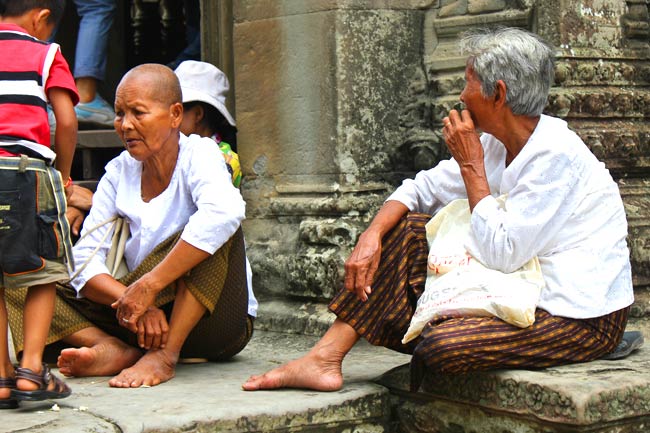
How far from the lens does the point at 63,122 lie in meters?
3.61

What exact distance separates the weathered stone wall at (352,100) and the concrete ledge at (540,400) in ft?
3.81

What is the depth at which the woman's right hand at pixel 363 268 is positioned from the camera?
362 cm

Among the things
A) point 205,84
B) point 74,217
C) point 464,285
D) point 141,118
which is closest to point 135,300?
point 141,118

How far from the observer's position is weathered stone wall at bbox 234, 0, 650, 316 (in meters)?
4.62

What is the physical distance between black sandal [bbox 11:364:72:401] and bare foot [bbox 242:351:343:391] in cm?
61

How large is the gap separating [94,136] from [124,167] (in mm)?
1688

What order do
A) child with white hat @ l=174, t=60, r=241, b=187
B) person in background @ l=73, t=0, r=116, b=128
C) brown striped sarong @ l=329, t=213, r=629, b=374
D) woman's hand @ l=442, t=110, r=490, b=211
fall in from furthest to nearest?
1. person in background @ l=73, t=0, r=116, b=128
2. child with white hat @ l=174, t=60, r=241, b=187
3. woman's hand @ l=442, t=110, r=490, b=211
4. brown striped sarong @ l=329, t=213, r=629, b=374

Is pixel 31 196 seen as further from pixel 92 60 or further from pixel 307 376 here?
pixel 92 60

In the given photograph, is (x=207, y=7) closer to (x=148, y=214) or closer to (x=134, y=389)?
(x=148, y=214)

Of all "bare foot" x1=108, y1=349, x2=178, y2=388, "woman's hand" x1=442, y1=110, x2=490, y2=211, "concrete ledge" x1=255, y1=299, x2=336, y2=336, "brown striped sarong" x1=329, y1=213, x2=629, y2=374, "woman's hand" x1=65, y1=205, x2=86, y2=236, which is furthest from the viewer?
"concrete ledge" x1=255, y1=299, x2=336, y2=336

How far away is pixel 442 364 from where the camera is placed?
337cm

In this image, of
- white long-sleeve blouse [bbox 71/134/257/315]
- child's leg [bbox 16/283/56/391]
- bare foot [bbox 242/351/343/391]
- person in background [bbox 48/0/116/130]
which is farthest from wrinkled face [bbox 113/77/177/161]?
person in background [bbox 48/0/116/130]

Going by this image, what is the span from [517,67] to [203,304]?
130 cm

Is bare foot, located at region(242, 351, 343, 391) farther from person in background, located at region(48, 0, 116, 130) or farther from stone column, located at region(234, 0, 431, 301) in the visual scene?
person in background, located at region(48, 0, 116, 130)
